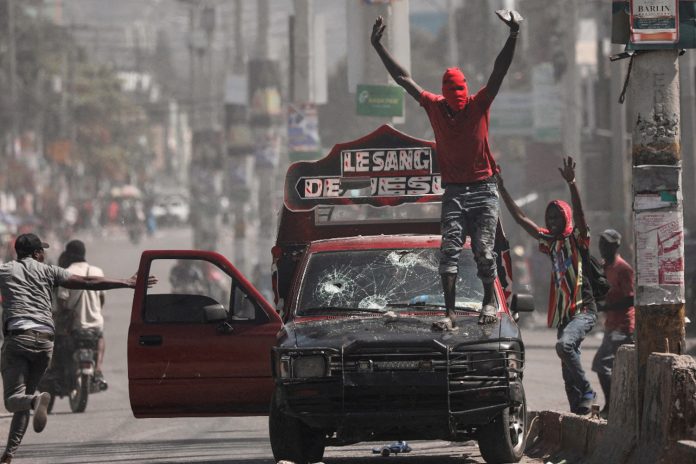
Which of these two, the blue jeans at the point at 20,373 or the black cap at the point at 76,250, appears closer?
the blue jeans at the point at 20,373

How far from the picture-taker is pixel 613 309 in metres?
13.2

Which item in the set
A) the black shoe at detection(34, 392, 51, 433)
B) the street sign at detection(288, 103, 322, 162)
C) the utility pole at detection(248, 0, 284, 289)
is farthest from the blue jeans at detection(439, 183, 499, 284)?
the utility pole at detection(248, 0, 284, 289)

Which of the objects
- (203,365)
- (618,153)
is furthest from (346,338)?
(618,153)

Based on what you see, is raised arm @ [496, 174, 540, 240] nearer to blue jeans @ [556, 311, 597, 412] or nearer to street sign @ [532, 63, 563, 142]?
blue jeans @ [556, 311, 597, 412]

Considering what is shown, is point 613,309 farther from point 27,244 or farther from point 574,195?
point 27,244

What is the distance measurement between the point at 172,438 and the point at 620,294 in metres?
4.18

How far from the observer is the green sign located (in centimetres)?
2002

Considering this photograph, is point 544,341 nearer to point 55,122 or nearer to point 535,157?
point 535,157

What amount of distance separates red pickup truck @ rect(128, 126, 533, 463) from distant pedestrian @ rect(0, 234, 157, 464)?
0.63m

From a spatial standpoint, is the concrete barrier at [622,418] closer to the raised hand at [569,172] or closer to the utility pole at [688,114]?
the raised hand at [569,172]

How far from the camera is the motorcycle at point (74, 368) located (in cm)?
1720

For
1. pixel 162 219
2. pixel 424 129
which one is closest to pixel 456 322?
pixel 424 129

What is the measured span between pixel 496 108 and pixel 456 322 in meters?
38.6

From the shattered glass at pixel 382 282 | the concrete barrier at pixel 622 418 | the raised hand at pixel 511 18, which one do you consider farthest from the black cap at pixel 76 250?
the concrete barrier at pixel 622 418
